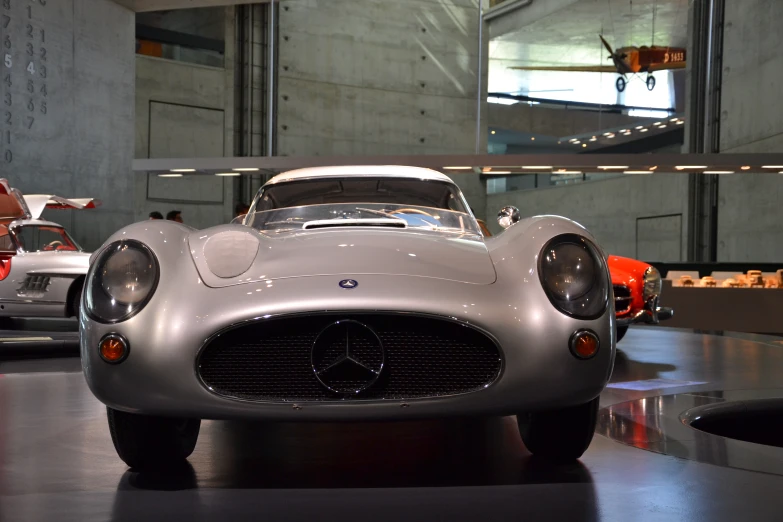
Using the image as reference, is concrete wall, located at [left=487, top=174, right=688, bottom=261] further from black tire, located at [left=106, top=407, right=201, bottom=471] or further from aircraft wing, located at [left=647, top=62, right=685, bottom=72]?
black tire, located at [left=106, top=407, right=201, bottom=471]

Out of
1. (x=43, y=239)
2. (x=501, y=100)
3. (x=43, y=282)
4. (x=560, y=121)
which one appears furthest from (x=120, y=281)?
(x=501, y=100)

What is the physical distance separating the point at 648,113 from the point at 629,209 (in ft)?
10.4

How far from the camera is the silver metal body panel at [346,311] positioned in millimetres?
2236

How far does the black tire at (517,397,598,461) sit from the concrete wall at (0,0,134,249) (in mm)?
9997

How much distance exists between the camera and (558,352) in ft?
7.57

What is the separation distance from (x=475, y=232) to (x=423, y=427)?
0.75 metres

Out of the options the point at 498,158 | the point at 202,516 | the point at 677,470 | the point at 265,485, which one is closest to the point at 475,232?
the point at 677,470

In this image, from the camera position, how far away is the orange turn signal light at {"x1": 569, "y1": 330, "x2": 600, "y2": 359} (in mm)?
2328

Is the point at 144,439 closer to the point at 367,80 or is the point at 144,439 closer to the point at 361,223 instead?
the point at 361,223

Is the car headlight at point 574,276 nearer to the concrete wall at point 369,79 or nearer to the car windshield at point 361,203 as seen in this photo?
the car windshield at point 361,203

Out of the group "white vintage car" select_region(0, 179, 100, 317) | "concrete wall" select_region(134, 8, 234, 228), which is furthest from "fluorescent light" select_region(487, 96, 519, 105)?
"white vintage car" select_region(0, 179, 100, 317)

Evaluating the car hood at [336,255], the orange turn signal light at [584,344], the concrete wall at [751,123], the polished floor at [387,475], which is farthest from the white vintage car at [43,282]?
the concrete wall at [751,123]

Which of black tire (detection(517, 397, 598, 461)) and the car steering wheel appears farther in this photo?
the car steering wheel

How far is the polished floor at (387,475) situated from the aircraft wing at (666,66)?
12939 millimetres
